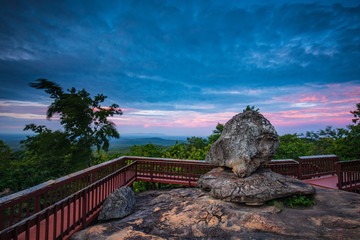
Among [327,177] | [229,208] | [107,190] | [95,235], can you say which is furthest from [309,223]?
[327,177]

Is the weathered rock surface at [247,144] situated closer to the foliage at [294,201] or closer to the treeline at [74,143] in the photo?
the foliage at [294,201]

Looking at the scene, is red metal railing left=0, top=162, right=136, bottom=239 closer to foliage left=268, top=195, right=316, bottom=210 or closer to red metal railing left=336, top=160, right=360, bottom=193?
foliage left=268, top=195, right=316, bottom=210

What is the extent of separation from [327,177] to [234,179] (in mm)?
6682

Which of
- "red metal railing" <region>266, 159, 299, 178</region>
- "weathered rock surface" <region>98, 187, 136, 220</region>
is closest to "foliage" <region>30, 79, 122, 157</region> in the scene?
"weathered rock surface" <region>98, 187, 136, 220</region>

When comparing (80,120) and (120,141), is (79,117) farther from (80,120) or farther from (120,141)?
(120,141)

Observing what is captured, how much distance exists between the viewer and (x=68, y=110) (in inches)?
432

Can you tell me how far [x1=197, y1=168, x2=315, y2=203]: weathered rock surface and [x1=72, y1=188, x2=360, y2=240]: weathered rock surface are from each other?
0.77 ft

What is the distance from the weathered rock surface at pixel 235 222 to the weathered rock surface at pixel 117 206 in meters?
0.25

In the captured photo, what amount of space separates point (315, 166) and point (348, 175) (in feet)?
3.82

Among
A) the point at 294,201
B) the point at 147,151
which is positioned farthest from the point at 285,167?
the point at 147,151

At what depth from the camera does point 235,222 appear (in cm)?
388

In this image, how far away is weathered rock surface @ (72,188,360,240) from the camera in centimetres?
350

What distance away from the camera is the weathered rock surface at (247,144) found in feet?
17.0

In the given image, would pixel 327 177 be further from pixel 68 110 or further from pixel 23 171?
pixel 23 171
